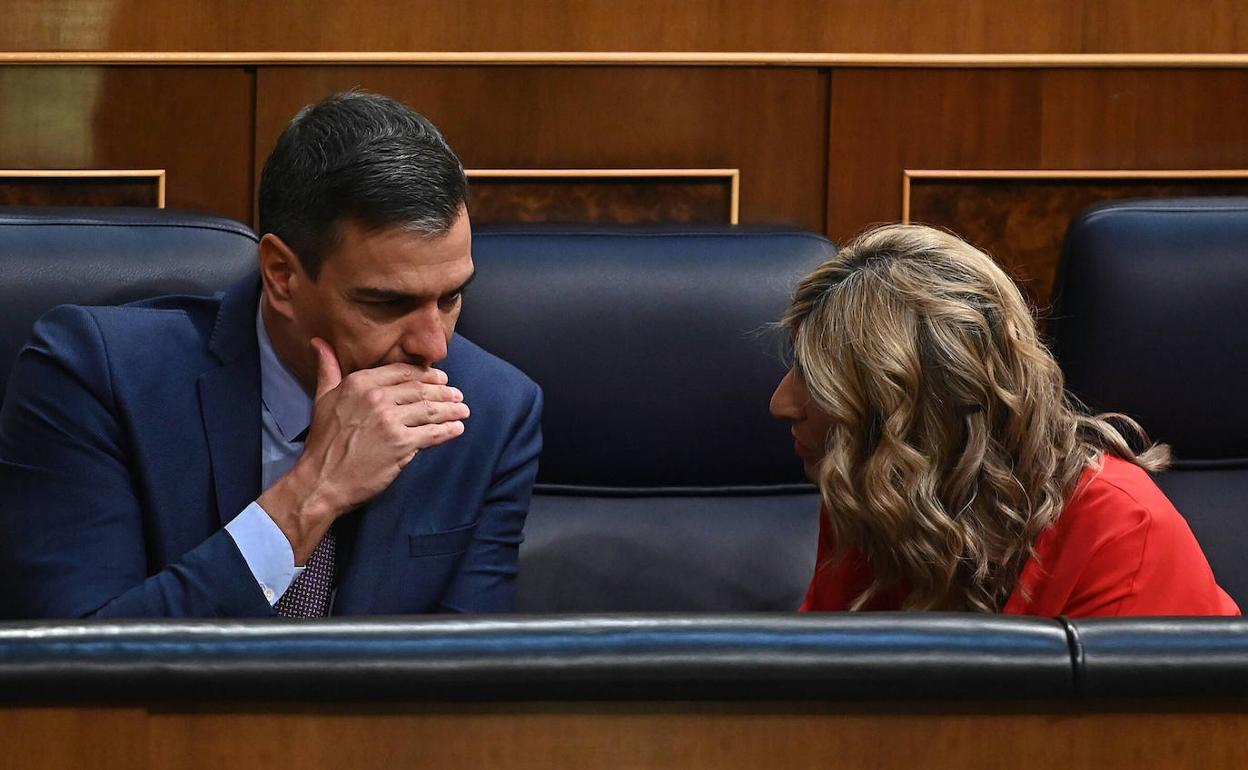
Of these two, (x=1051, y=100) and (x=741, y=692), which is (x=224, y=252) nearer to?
(x=741, y=692)

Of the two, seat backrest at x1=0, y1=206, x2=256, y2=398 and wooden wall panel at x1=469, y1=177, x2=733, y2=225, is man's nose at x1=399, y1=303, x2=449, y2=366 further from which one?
wooden wall panel at x1=469, y1=177, x2=733, y2=225

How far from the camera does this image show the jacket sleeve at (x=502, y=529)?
3.49 ft

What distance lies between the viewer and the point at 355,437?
99 cm

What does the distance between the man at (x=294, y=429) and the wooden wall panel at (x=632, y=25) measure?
73cm

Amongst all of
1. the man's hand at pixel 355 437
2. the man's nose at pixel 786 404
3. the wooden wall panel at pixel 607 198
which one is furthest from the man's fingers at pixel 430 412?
the wooden wall panel at pixel 607 198

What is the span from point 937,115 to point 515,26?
53cm

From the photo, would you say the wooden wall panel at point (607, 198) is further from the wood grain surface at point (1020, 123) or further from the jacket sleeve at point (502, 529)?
the jacket sleeve at point (502, 529)

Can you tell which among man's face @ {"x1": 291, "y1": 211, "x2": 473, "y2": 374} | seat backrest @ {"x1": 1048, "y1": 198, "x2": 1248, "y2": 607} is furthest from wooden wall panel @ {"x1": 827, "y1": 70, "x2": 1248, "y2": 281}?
man's face @ {"x1": 291, "y1": 211, "x2": 473, "y2": 374}

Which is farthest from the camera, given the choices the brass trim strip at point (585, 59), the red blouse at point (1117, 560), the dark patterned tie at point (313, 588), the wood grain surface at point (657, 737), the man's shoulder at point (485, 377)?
the brass trim strip at point (585, 59)

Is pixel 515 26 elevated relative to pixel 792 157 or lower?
elevated

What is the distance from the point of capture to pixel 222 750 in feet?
1.58

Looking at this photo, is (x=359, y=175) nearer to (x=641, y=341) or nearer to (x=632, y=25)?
(x=641, y=341)

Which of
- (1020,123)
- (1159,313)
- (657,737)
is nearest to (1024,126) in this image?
(1020,123)

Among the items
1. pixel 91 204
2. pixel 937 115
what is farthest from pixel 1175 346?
pixel 91 204
